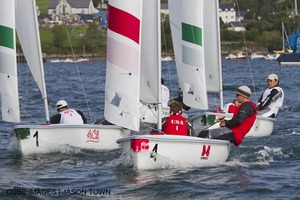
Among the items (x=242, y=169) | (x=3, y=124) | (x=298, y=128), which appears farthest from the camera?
(x=3, y=124)

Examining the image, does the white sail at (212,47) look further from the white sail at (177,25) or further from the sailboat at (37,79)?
the sailboat at (37,79)

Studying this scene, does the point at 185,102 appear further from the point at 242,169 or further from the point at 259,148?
the point at 242,169

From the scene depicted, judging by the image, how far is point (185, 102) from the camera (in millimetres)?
21812

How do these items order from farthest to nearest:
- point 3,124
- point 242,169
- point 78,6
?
point 78,6 < point 3,124 < point 242,169

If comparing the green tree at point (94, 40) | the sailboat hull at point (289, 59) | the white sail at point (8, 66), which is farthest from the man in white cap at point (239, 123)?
the green tree at point (94, 40)

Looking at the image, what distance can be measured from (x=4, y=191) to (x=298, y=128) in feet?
Answer: 34.4

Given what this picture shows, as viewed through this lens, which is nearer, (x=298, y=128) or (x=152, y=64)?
(x=152, y=64)

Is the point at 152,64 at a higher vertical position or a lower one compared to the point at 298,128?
higher

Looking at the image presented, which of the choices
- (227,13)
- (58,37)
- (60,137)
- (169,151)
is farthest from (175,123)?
(227,13)

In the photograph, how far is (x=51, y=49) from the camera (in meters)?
136

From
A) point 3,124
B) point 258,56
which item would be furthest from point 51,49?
point 3,124

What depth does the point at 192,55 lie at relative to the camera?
22.1m

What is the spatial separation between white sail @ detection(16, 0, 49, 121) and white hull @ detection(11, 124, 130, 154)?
0.91 m

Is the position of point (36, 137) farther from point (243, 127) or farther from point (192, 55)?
point (192, 55)
